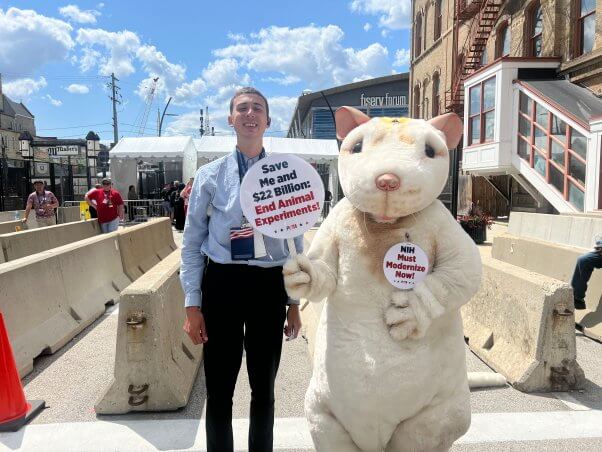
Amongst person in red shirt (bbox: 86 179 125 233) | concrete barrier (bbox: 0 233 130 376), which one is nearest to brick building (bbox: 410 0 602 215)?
concrete barrier (bbox: 0 233 130 376)

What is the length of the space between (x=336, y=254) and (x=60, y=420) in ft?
8.51

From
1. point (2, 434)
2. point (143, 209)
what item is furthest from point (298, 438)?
point (143, 209)

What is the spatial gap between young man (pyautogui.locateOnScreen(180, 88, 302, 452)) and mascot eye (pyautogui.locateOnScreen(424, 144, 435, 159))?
2.70 feet

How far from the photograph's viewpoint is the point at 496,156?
1602 cm

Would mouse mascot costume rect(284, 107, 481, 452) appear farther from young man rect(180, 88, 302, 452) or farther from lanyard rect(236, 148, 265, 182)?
lanyard rect(236, 148, 265, 182)

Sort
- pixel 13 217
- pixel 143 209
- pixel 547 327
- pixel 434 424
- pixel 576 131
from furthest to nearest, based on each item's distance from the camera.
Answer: pixel 143 209 → pixel 13 217 → pixel 576 131 → pixel 547 327 → pixel 434 424

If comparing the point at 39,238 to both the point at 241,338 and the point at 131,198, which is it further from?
the point at 131,198

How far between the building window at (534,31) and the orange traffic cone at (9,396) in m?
18.2

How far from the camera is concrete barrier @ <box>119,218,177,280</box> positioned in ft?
26.7

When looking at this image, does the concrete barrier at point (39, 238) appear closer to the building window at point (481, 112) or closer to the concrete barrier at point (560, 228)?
the concrete barrier at point (560, 228)

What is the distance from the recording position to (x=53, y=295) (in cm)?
531

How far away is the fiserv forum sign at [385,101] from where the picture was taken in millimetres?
47406

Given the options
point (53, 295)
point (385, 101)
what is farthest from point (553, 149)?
point (385, 101)

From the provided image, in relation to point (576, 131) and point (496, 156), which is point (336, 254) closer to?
point (576, 131)
